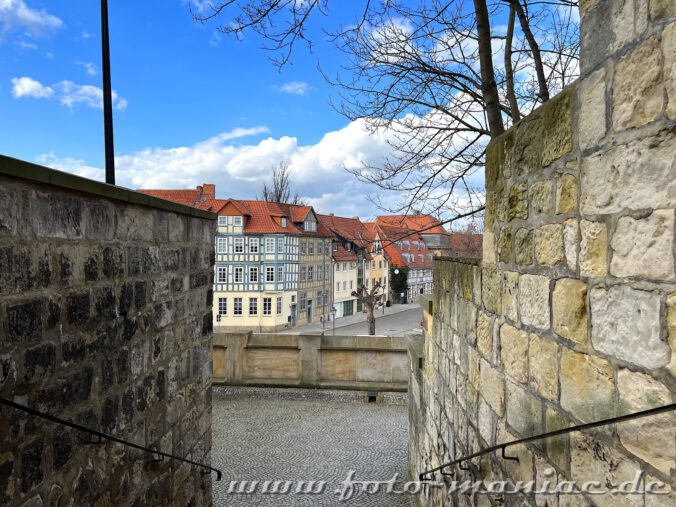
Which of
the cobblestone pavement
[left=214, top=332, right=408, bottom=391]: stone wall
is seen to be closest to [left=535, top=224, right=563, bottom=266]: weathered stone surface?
the cobblestone pavement

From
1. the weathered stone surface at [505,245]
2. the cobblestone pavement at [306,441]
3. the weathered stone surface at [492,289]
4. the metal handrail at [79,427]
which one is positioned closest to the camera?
the metal handrail at [79,427]

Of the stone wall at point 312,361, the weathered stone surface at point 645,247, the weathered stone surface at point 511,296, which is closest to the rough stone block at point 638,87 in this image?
the weathered stone surface at point 645,247

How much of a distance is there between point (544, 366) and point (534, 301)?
260mm

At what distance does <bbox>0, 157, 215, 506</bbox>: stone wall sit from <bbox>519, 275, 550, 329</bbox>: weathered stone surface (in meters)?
1.91

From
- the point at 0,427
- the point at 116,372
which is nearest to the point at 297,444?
the point at 116,372

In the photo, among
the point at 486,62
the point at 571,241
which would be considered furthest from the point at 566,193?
the point at 486,62

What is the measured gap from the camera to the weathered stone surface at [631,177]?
4.10 feet

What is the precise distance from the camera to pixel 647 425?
130 cm

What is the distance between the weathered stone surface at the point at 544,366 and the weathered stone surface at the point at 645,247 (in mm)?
525

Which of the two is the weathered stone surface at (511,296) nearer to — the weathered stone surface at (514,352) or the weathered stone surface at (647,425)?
the weathered stone surface at (514,352)

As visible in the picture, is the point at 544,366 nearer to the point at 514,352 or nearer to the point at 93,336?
the point at 514,352

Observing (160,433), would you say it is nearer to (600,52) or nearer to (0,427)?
(0,427)

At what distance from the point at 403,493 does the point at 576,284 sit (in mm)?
5156

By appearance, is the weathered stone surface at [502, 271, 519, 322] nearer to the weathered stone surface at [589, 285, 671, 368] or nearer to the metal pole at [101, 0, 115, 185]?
the weathered stone surface at [589, 285, 671, 368]
